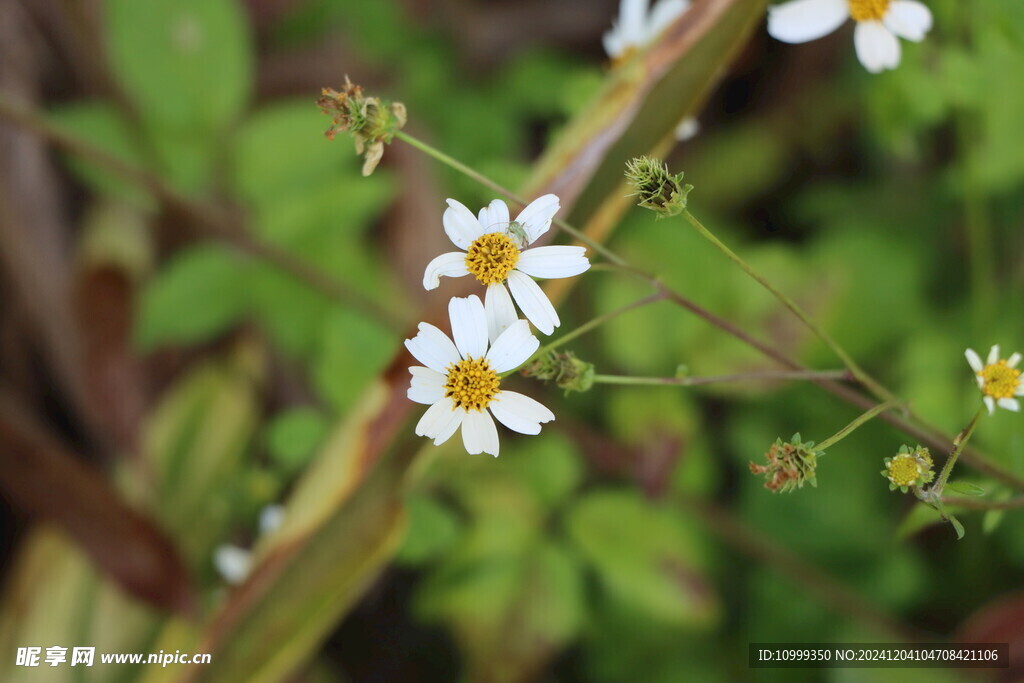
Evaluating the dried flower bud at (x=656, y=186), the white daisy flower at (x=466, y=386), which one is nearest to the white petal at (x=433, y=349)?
the white daisy flower at (x=466, y=386)

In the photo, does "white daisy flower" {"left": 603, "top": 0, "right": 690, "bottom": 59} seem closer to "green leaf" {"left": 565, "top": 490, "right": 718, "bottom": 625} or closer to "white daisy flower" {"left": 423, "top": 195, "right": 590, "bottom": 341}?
"white daisy flower" {"left": 423, "top": 195, "right": 590, "bottom": 341}

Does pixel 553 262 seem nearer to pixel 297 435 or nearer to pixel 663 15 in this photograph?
pixel 663 15

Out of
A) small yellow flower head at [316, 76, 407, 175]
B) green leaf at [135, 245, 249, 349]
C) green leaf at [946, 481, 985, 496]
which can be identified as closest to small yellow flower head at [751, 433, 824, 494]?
green leaf at [946, 481, 985, 496]

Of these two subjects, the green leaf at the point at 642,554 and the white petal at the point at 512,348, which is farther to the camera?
the green leaf at the point at 642,554

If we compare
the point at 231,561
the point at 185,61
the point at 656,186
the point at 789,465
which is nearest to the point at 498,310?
the point at 656,186

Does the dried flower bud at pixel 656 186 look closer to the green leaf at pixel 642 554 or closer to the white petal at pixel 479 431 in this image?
the white petal at pixel 479 431

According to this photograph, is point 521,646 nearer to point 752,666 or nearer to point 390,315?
point 752,666

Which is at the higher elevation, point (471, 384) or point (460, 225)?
point (460, 225)
